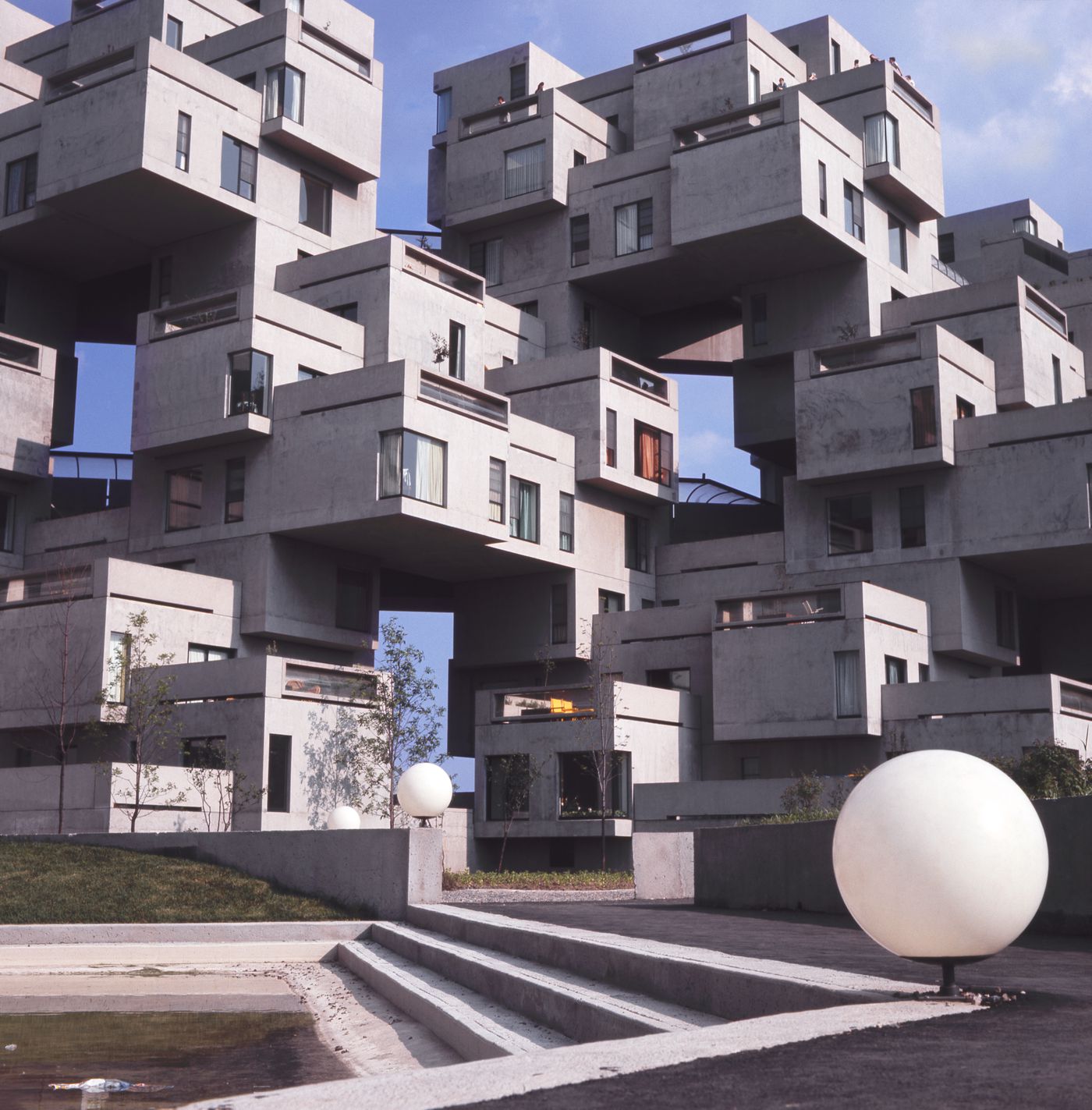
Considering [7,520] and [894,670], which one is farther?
[7,520]

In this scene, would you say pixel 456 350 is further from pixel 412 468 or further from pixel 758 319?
pixel 758 319

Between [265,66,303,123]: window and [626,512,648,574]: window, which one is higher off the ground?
[265,66,303,123]: window

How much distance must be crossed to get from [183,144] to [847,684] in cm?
2737

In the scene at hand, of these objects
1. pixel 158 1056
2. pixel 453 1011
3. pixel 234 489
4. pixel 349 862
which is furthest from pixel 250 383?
pixel 453 1011

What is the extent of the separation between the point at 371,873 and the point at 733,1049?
1574 centimetres

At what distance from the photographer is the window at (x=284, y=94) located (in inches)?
2021

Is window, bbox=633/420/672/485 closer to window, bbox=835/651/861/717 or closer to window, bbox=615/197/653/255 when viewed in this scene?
window, bbox=615/197/653/255

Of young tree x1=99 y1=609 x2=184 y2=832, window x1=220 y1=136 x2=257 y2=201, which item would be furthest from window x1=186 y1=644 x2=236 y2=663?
window x1=220 y1=136 x2=257 y2=201

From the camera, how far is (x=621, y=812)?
135ft

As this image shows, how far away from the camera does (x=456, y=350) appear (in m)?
50.8

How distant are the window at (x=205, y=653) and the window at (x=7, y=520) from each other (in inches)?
433

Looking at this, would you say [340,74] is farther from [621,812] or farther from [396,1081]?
[396,1081]

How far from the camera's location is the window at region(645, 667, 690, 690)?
4734 centimetres

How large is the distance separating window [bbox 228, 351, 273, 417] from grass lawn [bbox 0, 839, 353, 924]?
22910 mm
